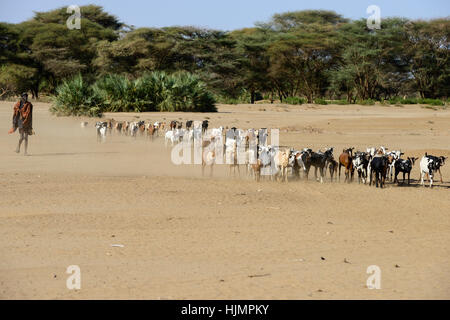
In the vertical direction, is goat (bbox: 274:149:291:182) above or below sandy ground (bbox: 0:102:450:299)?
above

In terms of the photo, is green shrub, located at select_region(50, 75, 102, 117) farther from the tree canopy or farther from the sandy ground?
the tree canopy

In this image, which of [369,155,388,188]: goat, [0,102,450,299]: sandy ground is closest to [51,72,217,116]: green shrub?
[0,102,450,299]: sandy ground

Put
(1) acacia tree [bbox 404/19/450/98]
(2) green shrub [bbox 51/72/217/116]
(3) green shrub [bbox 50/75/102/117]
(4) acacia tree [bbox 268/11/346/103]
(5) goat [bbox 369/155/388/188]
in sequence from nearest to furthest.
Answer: (5) goat [bbox 369/155/388/188], (3) green shrub [bbox 50/75/102/117], (2) green shrub [bbox 51/72/217/116], (1) acacia tree [bbox 404/19/450/98], (4) acacia tree [bbox 268/11/346/103]

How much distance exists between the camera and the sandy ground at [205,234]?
714 cm

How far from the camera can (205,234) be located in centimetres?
945

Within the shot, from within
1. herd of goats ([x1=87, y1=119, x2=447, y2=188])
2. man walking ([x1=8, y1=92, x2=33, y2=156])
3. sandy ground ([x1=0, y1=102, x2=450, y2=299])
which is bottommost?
sandy ground ([x1=0, y1=102, x2=450, y2=299])

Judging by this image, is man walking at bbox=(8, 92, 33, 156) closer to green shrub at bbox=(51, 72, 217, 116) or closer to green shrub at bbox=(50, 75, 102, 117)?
green shrub at bbox=(50, 75, 102, 117)

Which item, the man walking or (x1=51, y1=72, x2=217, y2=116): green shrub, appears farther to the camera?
(x1=51, y1=72, x2=217, y2=116): green shrub

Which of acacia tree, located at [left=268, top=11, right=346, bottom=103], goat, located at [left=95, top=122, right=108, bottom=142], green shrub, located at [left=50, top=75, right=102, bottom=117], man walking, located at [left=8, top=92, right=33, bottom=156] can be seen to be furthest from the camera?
acacia tree, located at [left=268, top=11, right=346, bottom=103]

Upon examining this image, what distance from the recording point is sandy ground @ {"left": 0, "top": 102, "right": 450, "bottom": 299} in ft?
23.4

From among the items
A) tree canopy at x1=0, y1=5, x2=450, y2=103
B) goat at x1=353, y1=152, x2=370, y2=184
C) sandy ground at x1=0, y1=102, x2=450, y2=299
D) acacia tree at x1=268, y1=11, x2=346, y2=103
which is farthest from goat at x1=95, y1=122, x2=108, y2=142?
acacia tree at x1=268, y1=11, x2=346, y2=103

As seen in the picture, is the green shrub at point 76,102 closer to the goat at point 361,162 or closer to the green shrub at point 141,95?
the green shrub at point 141,95

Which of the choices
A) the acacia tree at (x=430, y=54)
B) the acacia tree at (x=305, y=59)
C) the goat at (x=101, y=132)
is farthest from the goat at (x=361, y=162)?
the acacia tree at (x=430, y=54)

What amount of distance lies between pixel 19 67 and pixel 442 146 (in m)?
35.1
